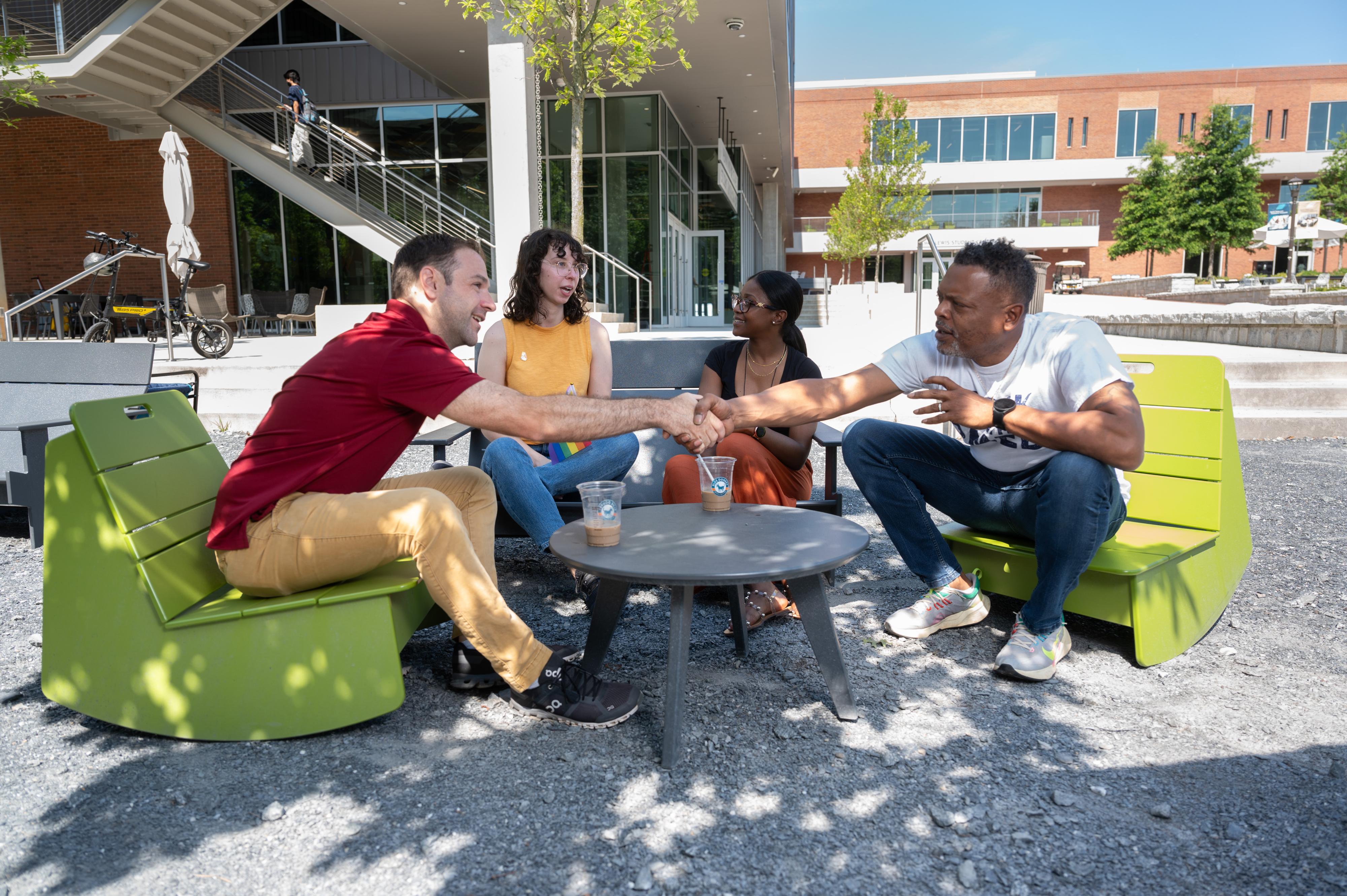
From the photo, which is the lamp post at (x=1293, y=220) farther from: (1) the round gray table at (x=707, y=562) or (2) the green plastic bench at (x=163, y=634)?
(2) the green plastic bench at (x=163, y=634)

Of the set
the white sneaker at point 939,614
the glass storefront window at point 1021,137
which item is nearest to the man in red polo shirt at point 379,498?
the white sneaker at point 939,614

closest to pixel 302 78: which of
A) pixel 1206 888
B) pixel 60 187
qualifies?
pixel 60 187

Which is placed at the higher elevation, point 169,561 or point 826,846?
point 169,561

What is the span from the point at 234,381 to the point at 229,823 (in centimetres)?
745

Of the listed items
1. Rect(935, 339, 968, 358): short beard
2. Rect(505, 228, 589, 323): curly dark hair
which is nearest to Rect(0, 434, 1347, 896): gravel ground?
Rect(935, 339, 968, 358): short beard

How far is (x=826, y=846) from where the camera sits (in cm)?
183

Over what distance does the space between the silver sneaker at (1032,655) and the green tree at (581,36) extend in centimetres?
634

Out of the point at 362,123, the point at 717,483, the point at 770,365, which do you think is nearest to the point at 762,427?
the point at 770,365

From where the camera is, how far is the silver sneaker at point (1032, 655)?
2.65m

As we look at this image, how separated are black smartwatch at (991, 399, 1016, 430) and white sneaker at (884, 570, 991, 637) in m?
0.72

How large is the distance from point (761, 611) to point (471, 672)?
3.50 ft

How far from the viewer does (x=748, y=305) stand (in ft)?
11.4

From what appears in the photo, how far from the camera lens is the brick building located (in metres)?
39.2

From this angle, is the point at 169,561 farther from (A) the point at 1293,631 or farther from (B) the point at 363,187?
(B) the point at 363,187
